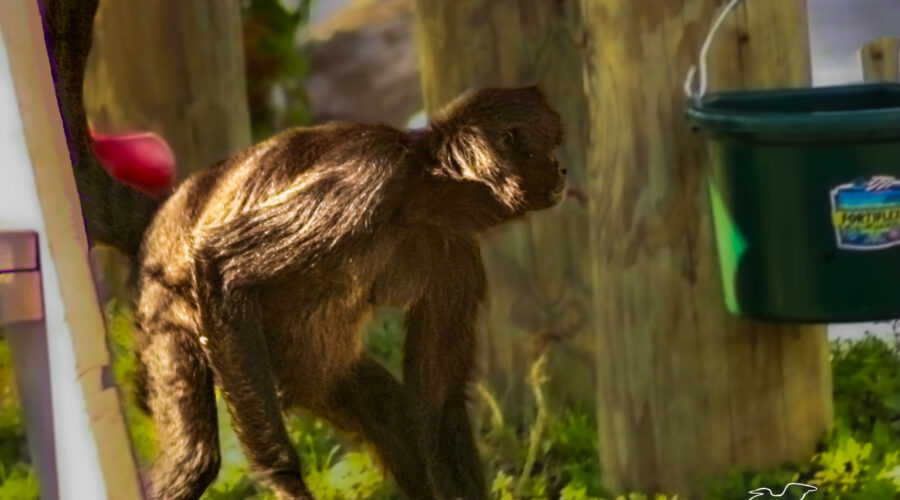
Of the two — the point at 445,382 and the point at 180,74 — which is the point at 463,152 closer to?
the point at 445,382

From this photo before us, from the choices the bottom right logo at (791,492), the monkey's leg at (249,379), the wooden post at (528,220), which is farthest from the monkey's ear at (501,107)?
the wooden post at (528,220)

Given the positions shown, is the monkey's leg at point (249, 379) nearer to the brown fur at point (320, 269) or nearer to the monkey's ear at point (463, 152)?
the brown fur at point (320, 269)

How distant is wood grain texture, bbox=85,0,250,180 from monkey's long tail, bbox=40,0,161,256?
188 centimetres

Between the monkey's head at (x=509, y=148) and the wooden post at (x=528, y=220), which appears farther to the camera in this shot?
the wooden post at (x=528, y=220)

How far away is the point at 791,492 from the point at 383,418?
1.34 meters

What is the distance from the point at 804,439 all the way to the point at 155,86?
2589mm

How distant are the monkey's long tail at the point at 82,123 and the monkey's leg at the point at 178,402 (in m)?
0.20

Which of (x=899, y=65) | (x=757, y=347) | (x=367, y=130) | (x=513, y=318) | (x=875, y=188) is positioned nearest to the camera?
(x=367, y=130)

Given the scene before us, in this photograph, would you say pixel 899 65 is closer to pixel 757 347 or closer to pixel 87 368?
pixel 757 347

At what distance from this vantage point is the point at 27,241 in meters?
2.12

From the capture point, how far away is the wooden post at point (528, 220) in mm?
4273

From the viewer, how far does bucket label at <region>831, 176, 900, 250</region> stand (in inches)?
127

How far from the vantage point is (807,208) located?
10.9 feet

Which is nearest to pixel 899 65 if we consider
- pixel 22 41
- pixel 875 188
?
pixel 875 188
